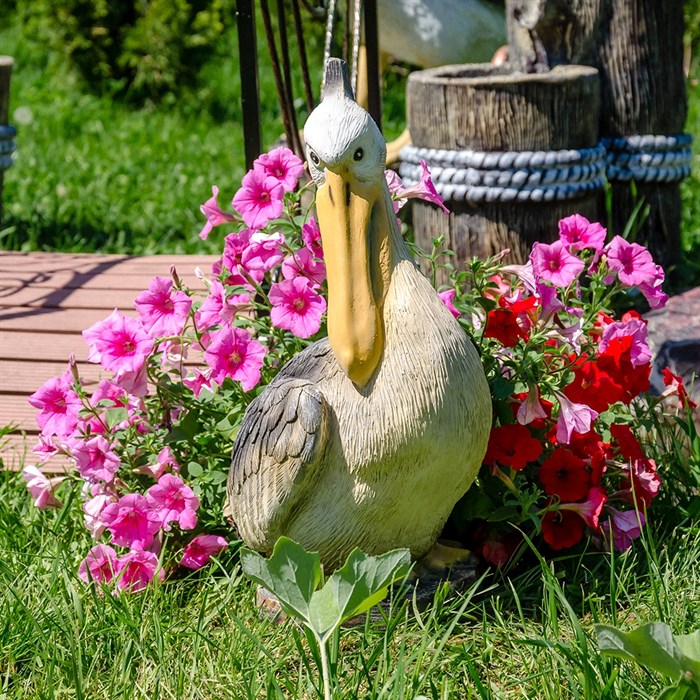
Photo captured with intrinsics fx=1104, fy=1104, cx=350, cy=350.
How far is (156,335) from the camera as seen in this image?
8.29 ft

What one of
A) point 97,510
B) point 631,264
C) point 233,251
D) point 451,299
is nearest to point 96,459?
point 97,510

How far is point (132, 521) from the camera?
2467mm

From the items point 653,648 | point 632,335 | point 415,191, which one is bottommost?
point 653,648

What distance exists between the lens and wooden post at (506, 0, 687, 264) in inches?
149

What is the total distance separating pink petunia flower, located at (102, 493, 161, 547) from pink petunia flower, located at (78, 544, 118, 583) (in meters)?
0.05

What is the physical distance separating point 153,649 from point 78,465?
1.65 feet

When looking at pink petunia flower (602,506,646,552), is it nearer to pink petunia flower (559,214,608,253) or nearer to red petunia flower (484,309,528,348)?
red petunia flower (484,309,528,348)

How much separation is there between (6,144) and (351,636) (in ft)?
10.7

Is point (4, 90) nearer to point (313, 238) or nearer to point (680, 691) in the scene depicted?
point (313, 238)

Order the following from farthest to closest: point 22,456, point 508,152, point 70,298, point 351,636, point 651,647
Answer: point 70,298
point 508,152
point 22,456
point 351,636
point 651,647

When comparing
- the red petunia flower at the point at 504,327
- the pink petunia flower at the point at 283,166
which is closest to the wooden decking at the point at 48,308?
the pink petunia flower at the point at 283,166

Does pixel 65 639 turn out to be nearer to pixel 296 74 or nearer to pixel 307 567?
pixel 307 567

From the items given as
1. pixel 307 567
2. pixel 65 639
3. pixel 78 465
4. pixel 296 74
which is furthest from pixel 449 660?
pixel 296 74

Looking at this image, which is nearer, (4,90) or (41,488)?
(41,488)
